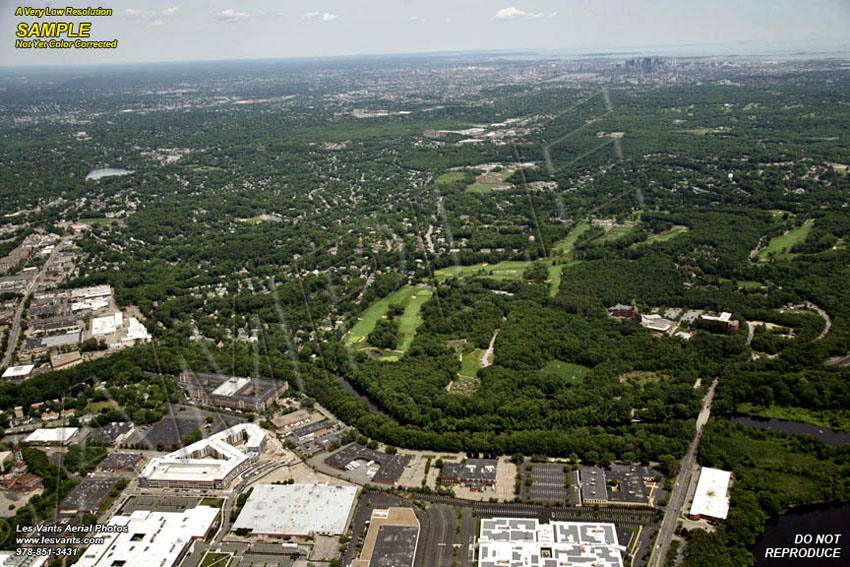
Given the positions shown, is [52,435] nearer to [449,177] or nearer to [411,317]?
[411,317]

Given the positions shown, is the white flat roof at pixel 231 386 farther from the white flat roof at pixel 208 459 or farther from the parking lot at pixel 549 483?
the parking lot at pixel 549 483

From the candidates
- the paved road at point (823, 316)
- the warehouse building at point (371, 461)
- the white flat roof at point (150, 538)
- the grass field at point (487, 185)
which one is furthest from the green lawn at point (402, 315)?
the grass field at point (487, 185)

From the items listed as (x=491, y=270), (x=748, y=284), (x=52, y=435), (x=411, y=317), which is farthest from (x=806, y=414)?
(x=52, y=435)

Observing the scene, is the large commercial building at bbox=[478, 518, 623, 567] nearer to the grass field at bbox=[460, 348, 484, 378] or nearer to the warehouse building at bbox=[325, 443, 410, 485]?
the warehouse building at bbox=[325, 443, 410, 485]

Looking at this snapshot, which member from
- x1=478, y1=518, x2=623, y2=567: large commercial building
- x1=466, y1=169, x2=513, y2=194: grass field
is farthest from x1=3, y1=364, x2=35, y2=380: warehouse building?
x1=466, y1=169, x2=513, y2=194: grass field

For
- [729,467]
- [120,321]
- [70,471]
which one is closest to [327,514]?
[70,471]
